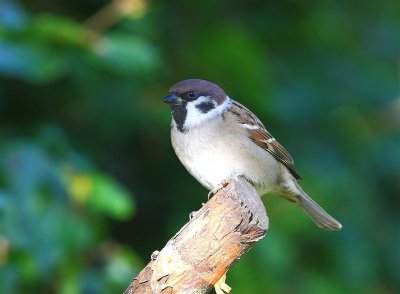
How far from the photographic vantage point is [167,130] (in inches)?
195

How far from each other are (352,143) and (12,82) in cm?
209

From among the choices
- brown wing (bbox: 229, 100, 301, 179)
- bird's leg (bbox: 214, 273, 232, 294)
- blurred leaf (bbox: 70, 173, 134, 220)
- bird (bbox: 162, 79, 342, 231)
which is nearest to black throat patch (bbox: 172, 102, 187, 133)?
bird (bbox: 162, 79, 342, 231)

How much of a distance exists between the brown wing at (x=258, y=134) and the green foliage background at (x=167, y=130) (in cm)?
59

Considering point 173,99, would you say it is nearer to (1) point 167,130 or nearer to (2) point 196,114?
(2) point 196,114

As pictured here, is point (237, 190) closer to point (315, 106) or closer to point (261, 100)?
point (261, 100)

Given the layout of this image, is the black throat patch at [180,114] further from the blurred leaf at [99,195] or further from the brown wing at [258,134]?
the blurred leaf at [99,195]

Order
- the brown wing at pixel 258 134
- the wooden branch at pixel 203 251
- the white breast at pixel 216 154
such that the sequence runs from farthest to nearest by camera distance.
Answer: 1. the brown wing at pixel 258 134
2. the white breast at pixel 216 154
3. the wooden branch at pixel 203 251

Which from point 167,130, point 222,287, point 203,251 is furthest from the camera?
point 167,130

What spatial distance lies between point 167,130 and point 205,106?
4.22ft

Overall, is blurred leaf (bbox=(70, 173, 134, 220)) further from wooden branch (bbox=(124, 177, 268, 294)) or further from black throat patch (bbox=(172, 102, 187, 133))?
wooden branch (bbox=(124, 177, 268, 294))

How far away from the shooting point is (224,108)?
12.4ft

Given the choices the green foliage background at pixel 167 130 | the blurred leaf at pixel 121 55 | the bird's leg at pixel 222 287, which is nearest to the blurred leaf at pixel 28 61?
the green foliage background at pixel 167 130

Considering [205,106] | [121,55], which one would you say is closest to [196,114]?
[205,106]

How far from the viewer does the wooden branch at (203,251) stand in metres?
2.49
